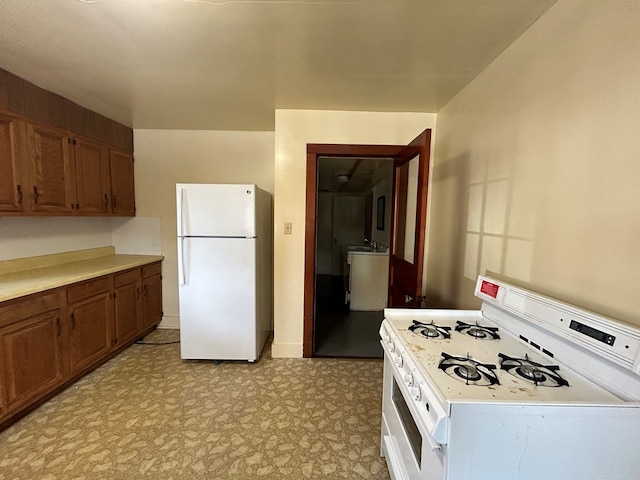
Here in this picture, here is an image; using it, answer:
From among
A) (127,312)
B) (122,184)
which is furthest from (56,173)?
(127,312)

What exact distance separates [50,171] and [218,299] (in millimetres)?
1630

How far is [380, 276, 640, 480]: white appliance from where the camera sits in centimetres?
82

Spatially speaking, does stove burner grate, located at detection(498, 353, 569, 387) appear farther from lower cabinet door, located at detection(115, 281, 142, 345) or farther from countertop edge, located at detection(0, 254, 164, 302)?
lower cabinet door, located at detection(115, 281, 142, 345)

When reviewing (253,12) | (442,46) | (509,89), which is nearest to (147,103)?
(253,12)

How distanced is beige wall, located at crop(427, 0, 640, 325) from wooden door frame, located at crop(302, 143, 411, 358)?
0.80 m

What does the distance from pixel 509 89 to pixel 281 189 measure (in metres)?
1.80

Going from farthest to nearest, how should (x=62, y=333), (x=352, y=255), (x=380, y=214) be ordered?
(x=380, y=214), (x=352, y=255), (x=62, y=333)

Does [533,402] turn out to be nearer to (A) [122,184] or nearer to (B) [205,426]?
(B) [205,426]

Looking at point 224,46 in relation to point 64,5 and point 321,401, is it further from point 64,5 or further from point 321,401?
point 321,401

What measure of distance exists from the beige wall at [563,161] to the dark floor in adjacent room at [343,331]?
4.51 feet

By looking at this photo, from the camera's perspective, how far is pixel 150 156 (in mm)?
3389

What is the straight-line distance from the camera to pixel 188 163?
342cm

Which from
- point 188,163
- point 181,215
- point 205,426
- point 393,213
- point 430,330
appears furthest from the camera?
point 188,163

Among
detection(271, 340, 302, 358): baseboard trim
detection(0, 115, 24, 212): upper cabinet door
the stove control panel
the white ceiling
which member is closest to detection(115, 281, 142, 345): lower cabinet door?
detection(0, 115, 24, 212): upper cabinet door
